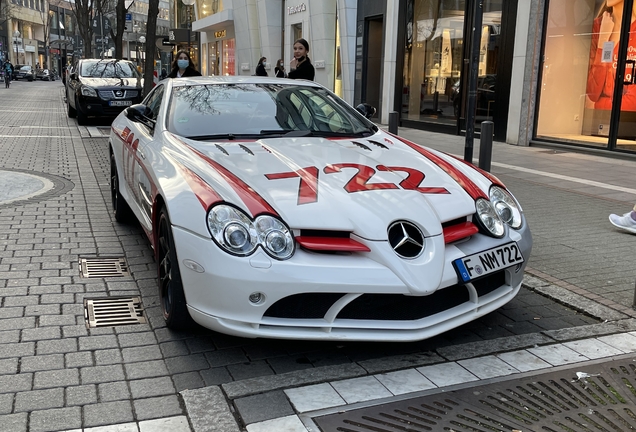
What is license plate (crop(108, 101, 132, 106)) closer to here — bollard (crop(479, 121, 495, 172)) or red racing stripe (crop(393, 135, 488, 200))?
bollard (crop(479, 121, 495, 172))

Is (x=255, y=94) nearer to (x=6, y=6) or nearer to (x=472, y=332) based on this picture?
(x=472, y=332)

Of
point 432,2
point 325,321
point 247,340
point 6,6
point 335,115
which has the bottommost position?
point 247,340

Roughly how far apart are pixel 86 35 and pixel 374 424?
3958cm

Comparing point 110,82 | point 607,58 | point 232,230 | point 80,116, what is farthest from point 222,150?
point 80,116

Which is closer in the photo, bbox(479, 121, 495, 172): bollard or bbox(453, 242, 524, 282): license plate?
bbox(453, 242, 524, 282): license plate

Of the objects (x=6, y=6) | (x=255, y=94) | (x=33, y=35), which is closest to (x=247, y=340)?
(x=255, y=94)

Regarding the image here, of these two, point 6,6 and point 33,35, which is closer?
point 6,6

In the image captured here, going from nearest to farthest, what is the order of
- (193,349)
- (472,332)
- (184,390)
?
(184,390) → (193,349) → (472,332)

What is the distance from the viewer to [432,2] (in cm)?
1678

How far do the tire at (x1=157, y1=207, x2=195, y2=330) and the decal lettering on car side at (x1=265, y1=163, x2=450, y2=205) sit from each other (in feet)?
2.20

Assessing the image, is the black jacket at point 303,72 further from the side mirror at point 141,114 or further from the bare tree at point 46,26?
the bare tree at point 46,26

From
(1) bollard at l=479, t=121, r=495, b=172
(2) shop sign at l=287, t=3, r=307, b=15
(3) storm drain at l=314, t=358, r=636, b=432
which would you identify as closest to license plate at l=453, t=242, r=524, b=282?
(3) storm drain at l=314, t=358, r=636, b=432

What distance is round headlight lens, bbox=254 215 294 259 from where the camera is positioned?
319 cm

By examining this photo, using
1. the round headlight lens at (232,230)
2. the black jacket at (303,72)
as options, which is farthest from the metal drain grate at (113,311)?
the black jacket at (303,72)
